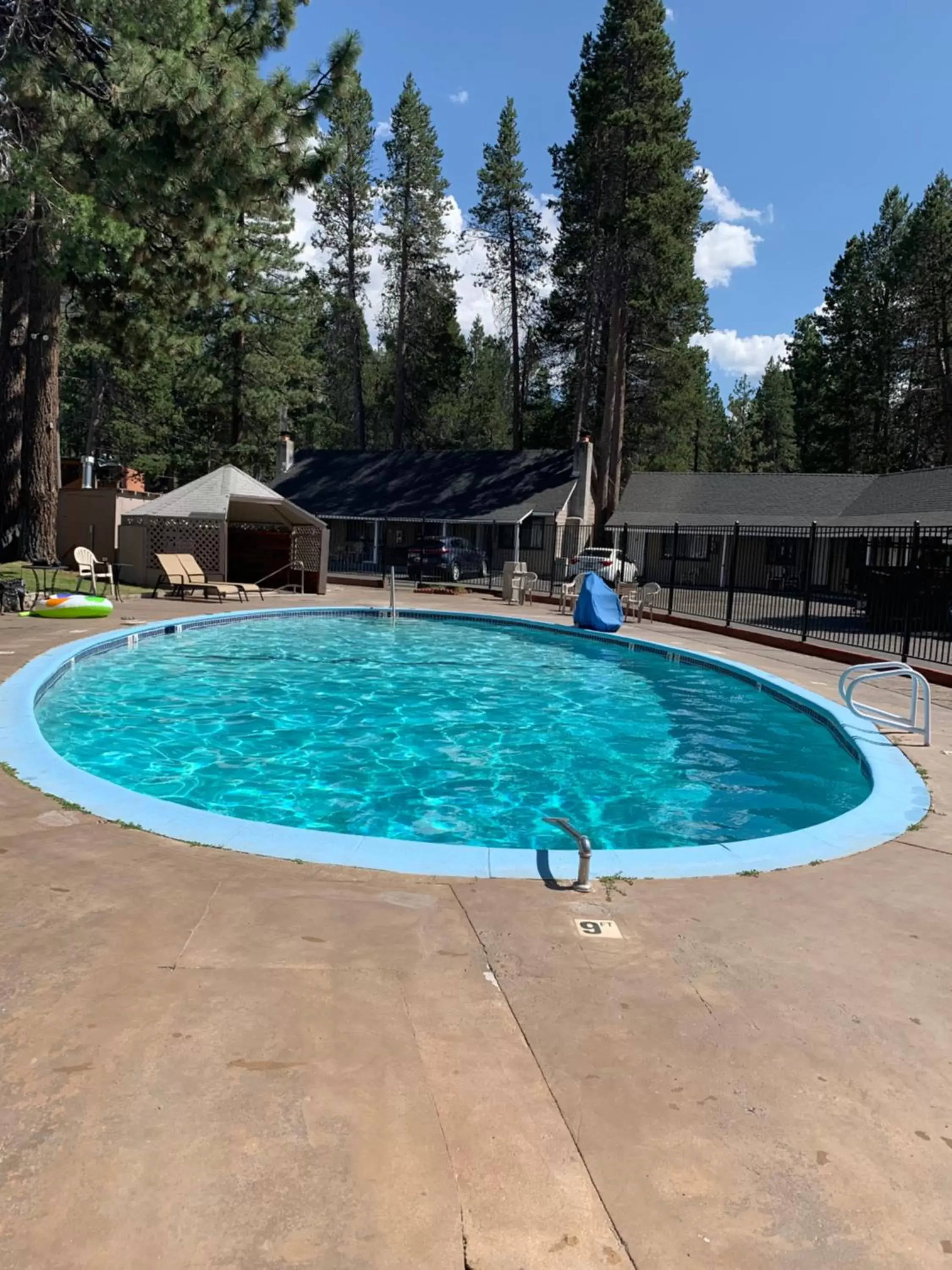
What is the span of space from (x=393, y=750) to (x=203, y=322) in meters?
32.7

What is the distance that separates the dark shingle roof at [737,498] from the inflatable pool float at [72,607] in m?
21.6

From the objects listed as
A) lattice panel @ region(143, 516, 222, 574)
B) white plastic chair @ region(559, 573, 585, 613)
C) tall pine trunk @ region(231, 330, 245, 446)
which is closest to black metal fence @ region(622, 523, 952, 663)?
white plastic chair @ region(559, 573, 585, 613)

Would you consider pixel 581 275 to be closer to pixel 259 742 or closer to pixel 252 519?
pixel 252 519

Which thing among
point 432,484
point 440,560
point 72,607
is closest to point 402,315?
point 432,484

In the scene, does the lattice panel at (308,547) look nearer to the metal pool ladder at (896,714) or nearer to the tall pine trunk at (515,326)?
the metal pool ladder at (896,714)

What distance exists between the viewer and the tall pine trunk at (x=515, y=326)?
41.8m

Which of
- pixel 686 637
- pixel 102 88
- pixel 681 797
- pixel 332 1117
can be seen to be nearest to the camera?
pixel 332 1117

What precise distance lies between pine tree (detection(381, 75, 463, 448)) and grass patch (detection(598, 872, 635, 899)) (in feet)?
129

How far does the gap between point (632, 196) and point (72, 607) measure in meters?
26.1

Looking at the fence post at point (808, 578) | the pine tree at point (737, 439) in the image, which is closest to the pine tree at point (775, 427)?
the pine tree at point (737, 439)

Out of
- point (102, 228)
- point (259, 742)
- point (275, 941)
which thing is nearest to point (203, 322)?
point (102, 228)

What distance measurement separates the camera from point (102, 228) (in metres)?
13.8

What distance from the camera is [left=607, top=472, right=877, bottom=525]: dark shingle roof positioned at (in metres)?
30.7

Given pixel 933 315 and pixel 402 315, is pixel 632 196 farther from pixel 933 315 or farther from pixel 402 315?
pixel 933 315
